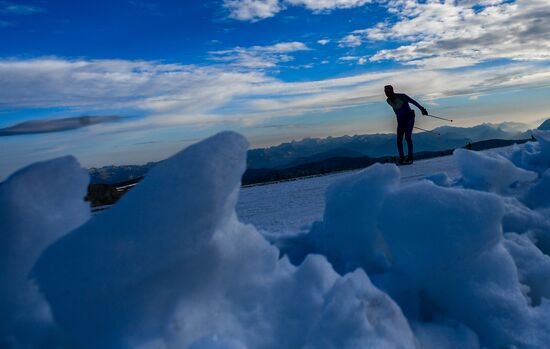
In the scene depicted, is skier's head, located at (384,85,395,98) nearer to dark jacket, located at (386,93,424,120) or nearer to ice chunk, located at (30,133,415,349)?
dark jacket, located at (386,93,424,120)

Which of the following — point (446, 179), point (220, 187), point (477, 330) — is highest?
point (220, 187)

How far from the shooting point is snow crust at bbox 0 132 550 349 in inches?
52.4

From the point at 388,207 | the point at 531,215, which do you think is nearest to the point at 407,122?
the point at 531,215

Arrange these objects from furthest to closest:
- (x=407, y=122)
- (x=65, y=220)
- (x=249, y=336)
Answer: (x=407, y=122), (x=65, y=220), (x=249, y=336)

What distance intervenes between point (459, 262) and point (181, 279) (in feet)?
3.90

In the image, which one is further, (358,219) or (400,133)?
(400,133)

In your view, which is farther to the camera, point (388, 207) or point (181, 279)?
point (388, 207)

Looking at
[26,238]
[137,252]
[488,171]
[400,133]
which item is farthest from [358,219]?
[400,133]

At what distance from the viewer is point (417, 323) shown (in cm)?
186

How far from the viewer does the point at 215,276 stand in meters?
1.52

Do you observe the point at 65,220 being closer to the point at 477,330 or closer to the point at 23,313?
the point at 23,313

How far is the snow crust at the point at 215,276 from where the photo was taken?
1.33 metres

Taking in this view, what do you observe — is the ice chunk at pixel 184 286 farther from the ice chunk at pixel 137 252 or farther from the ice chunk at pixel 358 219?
the ice chunk at pixel 358 219

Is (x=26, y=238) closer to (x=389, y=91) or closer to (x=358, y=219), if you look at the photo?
(x=358, y=219)
